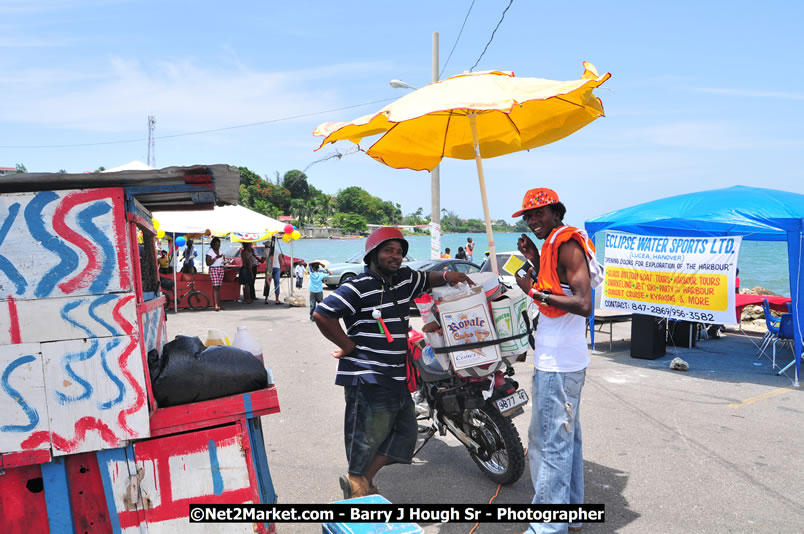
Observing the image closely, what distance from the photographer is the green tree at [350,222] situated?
111625 millimetres

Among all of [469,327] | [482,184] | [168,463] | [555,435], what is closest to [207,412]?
[168,463]

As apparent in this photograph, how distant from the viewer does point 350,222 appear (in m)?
114

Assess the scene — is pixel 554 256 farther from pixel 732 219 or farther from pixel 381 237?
pixel 732 219

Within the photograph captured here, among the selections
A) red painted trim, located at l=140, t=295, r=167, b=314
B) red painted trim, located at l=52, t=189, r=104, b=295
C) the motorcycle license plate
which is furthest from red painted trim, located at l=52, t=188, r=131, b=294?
the motorcycle license plate

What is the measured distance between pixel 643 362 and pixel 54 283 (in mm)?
8658

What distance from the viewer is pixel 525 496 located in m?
4.03

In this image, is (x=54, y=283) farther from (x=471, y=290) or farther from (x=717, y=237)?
(x=717, y=237)

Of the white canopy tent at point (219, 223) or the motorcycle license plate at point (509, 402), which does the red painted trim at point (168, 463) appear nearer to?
the motorcycle license plate at point (509, 402)

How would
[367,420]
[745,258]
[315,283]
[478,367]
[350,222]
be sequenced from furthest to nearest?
[350,222]
[745,258]
[315,283]
[478,367]
[367,420]

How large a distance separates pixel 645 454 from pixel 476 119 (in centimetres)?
342

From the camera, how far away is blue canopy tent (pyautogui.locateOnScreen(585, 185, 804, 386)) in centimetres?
745

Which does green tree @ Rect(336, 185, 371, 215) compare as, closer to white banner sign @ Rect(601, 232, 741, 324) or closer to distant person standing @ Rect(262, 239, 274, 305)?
distant person standing @ Rect(262, 239, 274, 305)

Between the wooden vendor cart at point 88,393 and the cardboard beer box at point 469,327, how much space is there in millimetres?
1544

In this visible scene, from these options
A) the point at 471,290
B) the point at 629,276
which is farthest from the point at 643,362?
the point at 471,290
